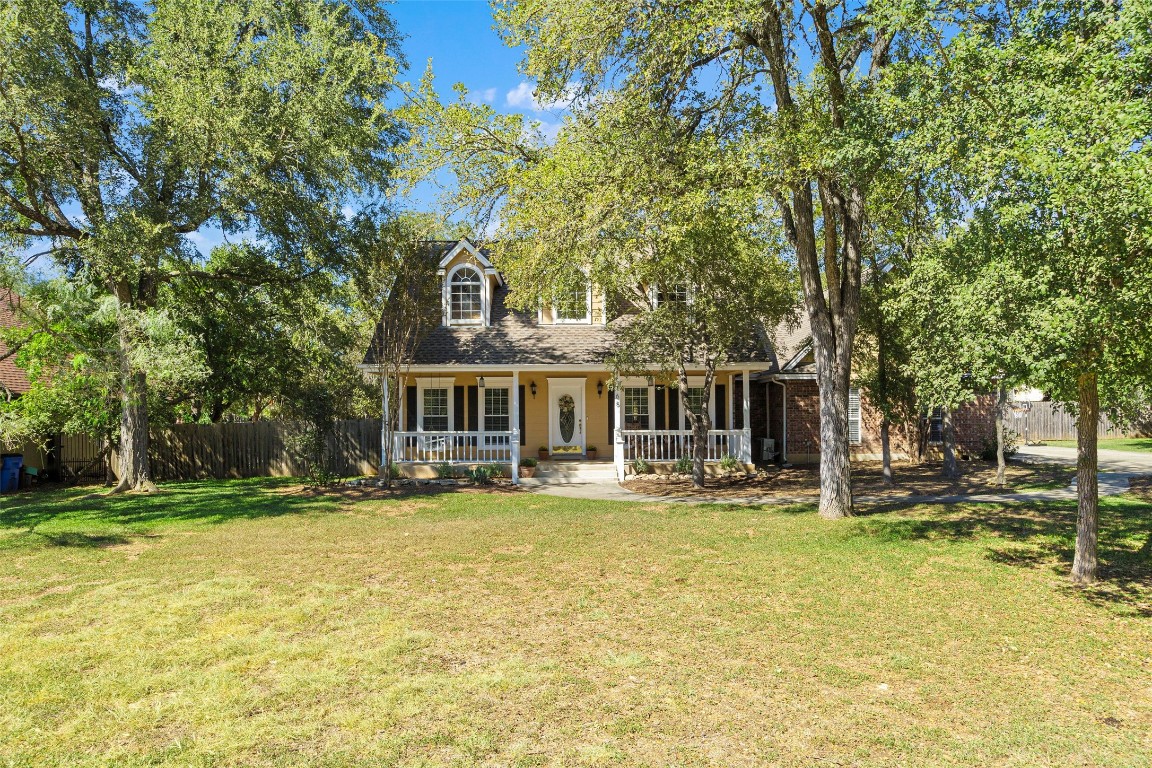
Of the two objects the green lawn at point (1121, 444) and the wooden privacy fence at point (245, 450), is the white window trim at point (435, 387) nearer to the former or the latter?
the wooden privacy fence at point (245, 450)

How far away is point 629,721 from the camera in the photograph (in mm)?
4340

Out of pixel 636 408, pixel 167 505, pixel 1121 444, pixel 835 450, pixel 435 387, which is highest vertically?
pixel 435 387

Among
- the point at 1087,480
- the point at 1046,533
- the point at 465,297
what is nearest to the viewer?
the point at 1087,480

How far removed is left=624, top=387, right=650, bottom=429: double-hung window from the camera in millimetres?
19656

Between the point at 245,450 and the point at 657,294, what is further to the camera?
the point at 245,450

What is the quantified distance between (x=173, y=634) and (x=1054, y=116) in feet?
30.0

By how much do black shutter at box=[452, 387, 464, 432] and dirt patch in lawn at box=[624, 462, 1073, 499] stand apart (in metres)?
5.36

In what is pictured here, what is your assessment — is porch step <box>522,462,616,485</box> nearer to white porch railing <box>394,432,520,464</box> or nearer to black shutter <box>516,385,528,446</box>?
white porch railing <box>394,432,520,464</box>

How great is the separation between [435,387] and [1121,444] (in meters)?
26.7

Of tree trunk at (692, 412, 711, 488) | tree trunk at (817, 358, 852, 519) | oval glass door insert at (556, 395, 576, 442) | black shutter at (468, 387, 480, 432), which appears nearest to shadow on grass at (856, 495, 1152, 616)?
tree trunk at (817, 358, 852, 519)

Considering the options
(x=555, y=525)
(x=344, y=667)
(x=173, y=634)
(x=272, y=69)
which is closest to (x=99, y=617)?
(x=173, y=634)

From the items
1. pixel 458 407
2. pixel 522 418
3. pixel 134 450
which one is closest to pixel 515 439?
pixel 522 418

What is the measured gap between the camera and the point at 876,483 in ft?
54.3

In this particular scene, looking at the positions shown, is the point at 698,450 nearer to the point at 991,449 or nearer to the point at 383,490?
the point at 383,490
